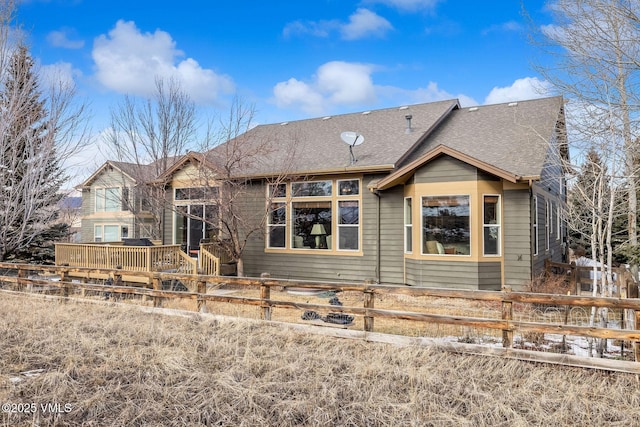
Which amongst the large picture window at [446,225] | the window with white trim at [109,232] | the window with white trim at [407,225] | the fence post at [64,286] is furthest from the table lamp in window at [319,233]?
the window with white trim at [109,232]

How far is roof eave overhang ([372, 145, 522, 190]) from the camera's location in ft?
29.2

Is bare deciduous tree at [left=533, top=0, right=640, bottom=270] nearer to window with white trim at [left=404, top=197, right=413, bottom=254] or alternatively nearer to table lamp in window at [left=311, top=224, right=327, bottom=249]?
window with white trim at [left=404, top=197, right=413, bottom=254]

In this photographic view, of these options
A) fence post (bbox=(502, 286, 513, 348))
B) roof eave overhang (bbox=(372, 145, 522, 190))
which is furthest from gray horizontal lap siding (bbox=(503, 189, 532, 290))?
fence post (bbox=(502, 286, 513, 348))

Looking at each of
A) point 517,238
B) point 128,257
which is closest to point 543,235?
point 517,238

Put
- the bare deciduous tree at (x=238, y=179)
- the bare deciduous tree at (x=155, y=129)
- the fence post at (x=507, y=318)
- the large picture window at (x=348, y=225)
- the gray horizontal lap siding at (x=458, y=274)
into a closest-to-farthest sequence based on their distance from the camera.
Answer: the fence post at (x=507, y=318) → the gray horizontal lap siding at (x=458, y=274) → the bare deciduous tree at (x=238, y=179) → the large picture window at (x=348, y=225) → the bare deciduous tree at (x=155, y=129)

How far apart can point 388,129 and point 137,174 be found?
32.7ft

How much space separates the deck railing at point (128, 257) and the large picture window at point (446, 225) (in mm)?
5805

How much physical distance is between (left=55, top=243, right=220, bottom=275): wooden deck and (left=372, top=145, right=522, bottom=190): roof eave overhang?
17.2 feet

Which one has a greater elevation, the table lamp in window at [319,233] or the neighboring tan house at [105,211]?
the neighboring tan house at [105,211]

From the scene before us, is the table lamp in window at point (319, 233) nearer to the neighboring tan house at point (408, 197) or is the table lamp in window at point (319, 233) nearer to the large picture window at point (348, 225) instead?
the neighboring tan house at point (408, 197)

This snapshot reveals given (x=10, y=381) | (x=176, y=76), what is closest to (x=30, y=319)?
(x=10, y=381)

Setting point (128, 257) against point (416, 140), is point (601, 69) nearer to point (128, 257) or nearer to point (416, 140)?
point (416, 140)

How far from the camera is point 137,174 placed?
16078 mm

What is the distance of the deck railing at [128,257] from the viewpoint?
1053cm
